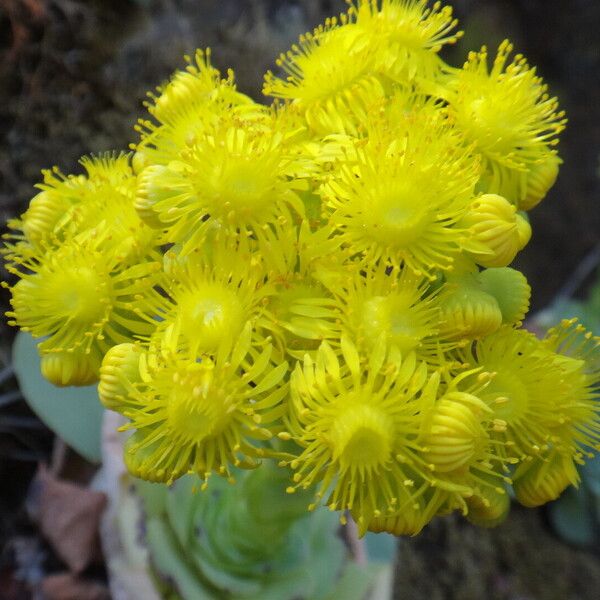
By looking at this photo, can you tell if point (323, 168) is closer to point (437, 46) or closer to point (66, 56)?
point (437, 46)

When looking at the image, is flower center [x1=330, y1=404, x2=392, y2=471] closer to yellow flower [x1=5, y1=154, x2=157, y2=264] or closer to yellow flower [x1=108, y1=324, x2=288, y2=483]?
yellow flower [x1=108, y1=324, x2=288, y2=483]

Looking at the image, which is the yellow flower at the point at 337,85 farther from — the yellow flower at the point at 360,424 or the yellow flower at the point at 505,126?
the yellow flower at the point at 360,424

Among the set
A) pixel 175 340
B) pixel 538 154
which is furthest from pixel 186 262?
pixel 538 154

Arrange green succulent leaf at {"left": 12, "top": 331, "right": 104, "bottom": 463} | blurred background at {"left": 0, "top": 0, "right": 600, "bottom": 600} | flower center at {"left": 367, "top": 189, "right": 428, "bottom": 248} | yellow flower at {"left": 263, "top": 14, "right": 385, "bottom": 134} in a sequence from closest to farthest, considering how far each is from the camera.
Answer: flower center at {"left": 367, "top": 189, "right": 428, "bottom": 248} < yellow flower at {"left": 263, "top": 14, "right": 385, "bottom": 134} < green succulent leaf at {"left": 12, "top": 331, "right": 104, "bottom": 463} < blurred background at {"left": 0, "top": 0, "right": 600, "bottom": 600}

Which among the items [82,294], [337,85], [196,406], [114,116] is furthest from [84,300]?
[114,116]

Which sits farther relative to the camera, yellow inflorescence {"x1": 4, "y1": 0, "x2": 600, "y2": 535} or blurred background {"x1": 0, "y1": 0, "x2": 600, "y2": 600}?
blurred background {"x1": 0, "y1": 0, "x2": 600, "y2": 600}

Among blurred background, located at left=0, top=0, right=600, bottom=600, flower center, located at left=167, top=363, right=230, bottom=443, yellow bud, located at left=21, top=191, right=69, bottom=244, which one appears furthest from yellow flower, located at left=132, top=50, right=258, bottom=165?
blurred background, located at left=0, top=0, right=600, bottom=600

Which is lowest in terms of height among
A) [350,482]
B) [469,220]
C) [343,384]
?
[350,482]

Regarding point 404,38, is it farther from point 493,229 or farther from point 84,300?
point 84,300
